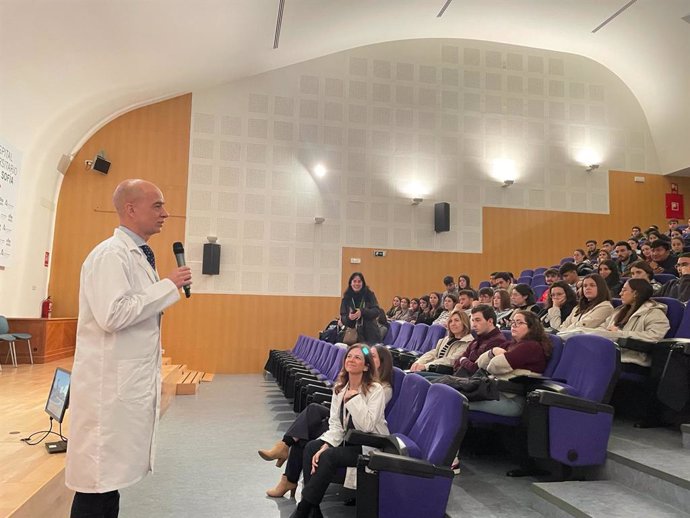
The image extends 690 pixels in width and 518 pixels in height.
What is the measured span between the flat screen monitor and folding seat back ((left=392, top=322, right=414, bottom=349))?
344cm

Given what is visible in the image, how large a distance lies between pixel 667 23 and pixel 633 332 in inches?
273

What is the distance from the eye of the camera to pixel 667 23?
761 cm

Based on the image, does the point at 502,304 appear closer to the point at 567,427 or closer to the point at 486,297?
the point at 486,297

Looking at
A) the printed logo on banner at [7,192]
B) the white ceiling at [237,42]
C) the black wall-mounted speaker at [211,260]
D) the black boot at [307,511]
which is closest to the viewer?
the black boot at [307,511]

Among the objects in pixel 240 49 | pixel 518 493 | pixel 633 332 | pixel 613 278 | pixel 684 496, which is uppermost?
pixel 240 49

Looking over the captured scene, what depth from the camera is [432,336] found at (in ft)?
14.9

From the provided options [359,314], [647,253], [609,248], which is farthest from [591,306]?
[609,248]

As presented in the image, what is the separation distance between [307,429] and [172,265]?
564 cm

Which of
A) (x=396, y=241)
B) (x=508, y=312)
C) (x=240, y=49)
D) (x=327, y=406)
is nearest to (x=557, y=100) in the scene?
(x=396, y=241)

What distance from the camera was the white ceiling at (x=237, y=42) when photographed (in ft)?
17.6

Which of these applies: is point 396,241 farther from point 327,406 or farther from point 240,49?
point 327,406

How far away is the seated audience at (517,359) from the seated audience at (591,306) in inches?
25.4

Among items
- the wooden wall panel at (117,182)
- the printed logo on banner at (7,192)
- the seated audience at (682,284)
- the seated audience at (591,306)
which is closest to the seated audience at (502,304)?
the seated audience at (591,306)

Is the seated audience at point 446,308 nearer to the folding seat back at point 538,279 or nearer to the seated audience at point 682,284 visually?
the folding seat back at point 538,279
